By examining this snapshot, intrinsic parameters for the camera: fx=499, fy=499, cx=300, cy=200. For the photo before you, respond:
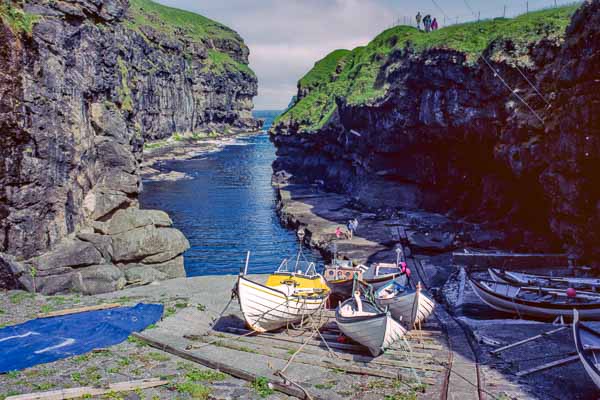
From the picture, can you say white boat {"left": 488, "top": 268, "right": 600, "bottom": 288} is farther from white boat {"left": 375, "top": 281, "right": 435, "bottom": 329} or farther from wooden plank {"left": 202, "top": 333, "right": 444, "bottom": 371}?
wooden plank {"left": 202, "top": 333, "right": 444, "bottom": 371}

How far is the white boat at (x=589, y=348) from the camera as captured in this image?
15.1m

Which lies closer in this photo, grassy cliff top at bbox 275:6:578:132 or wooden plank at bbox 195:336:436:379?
wooden plank at bbox 195:336:436:379

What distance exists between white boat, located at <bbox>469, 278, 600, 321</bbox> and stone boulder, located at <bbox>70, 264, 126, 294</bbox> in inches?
961

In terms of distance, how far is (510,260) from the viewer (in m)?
37.4

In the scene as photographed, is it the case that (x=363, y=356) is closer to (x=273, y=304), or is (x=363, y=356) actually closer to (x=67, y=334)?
(x=273, y=304)

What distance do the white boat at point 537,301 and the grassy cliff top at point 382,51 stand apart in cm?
2439

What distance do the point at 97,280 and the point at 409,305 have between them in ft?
76.3

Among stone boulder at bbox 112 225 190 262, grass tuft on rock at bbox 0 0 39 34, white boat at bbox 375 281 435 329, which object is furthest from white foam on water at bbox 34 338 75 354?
grass tuft on rock at bbox 0 0 39 34

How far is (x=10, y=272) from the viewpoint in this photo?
32.3m

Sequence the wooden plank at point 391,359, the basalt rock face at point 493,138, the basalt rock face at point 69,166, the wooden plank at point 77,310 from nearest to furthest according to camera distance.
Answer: the wooden plank at point 391,359 < the wooden plank at point 77,310 < the basalt rock face at point 69,166 < the basalt rock face at point 493,138

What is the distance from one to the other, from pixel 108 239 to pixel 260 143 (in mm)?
149269

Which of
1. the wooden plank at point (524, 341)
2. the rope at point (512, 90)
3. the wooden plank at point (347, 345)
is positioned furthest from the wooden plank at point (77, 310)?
the rope at point (512, 90)

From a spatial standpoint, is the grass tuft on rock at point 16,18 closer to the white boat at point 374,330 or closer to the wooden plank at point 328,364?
the wooden plank at point 328,364

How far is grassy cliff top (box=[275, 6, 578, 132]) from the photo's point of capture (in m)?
44.4
